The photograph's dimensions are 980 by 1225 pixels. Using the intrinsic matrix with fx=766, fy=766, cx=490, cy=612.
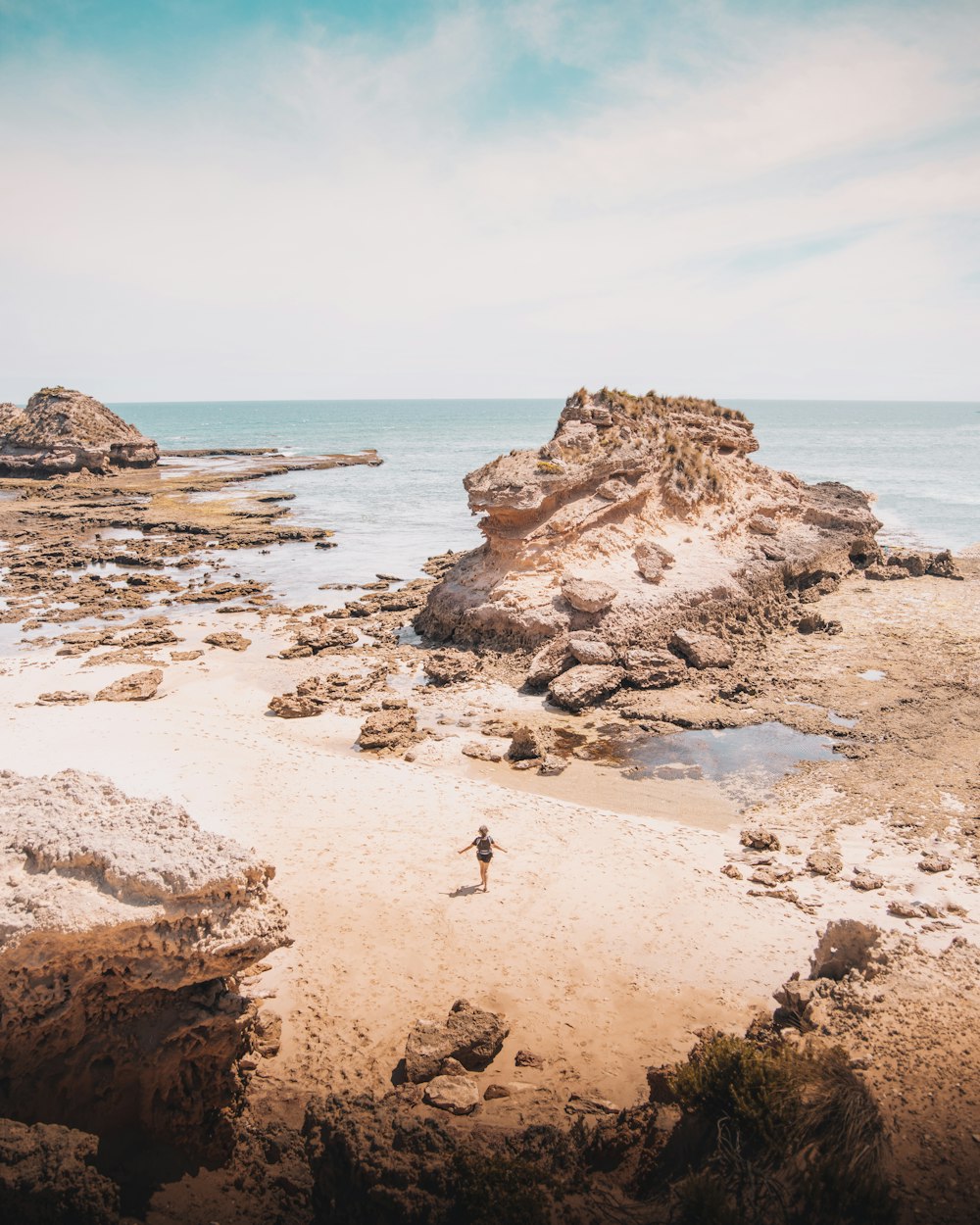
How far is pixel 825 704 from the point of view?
15758mm

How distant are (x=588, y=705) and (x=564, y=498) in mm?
6646

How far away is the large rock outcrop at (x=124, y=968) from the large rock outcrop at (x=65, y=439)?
59.2 metres

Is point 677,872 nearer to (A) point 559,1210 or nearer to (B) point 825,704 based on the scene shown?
(A) point 559,1210

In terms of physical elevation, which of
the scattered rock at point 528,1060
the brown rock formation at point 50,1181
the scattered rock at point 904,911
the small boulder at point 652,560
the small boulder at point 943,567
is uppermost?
the small boulder at point 652,560

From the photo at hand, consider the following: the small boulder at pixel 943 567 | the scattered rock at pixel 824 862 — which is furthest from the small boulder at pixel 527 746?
the small boulder at pixel 943 567

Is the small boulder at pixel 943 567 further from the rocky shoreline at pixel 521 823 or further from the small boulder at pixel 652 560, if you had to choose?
the small boulder at pixel 652 560

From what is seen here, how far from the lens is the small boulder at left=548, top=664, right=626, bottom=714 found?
15.8 meters

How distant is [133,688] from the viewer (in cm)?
1648

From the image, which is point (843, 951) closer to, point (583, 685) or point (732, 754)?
point (732, 754)

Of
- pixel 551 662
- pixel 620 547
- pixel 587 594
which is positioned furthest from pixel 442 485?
pixel 551 662

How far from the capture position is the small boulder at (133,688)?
16141 millimetres

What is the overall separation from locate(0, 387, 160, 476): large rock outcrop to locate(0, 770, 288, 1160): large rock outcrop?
5915cm

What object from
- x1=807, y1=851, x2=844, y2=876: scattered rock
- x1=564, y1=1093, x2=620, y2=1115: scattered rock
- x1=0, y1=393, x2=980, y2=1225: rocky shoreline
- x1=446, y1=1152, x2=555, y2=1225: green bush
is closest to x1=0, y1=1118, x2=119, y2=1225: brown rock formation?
x1=0, y1=393, x2=980, y2=1225: rocky shoreline

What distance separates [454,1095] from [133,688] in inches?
503
